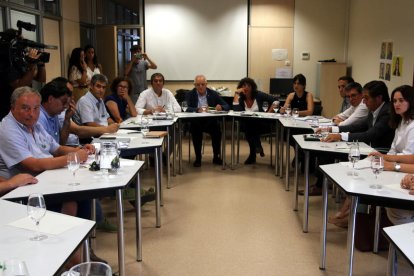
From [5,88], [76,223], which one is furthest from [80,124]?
[76,223]

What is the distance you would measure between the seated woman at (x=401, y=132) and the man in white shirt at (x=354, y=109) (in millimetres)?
1178

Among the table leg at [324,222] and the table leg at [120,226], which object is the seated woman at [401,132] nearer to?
the table leg at [324,222]

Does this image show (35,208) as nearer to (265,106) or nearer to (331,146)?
(331,146)

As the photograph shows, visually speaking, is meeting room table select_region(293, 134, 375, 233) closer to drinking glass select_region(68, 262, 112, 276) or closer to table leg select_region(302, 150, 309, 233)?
table leg select_region(302, 150, 309, 233)

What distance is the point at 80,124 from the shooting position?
4691mm

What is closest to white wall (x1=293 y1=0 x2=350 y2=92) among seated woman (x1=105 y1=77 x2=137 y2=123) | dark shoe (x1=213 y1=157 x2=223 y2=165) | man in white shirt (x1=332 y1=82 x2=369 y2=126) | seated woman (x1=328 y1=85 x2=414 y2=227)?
dark shoe (x1=213 y1=157 x2=223 y2=165)

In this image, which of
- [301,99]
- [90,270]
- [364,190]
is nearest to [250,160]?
[301,99]

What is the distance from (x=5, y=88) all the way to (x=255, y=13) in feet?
19.6

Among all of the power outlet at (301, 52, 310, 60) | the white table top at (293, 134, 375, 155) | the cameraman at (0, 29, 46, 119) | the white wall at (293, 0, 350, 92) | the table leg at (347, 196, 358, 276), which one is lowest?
the table leg at (347, 196, 358, 276)

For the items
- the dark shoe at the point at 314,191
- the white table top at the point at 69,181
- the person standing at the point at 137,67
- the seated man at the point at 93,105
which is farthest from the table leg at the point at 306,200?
the person standing at the point at 137,67

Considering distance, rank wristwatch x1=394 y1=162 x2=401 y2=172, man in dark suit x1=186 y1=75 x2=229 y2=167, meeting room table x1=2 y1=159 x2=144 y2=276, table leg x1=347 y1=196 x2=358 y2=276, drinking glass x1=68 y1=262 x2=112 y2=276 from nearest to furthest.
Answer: drinking glass x1=68 y1=262 x2=112 y2=276, meeting room table x1=2 y1=159 x2=144 y2=276, table leg x1=347 y1=196 x2=358 y2=276, wristwatch x1=394 y1=162 x2=401 y2=172, man in dark suit x1=186 y1=75 x2=229 y2=167

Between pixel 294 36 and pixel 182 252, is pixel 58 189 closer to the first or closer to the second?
pixel 182 252

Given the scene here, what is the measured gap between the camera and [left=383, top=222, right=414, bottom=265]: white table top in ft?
5.71

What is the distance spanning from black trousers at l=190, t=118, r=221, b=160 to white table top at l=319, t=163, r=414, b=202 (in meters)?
3.49
